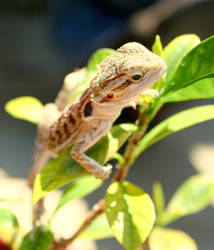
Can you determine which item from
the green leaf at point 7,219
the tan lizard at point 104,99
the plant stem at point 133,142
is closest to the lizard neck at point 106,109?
the tan lizard at point 104,99

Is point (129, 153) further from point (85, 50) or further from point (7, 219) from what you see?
point (85, 50)

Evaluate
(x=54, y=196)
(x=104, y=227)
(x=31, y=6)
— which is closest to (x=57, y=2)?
(x=31, y=6)

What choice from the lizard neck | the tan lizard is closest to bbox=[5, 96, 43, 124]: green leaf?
the tan lizard

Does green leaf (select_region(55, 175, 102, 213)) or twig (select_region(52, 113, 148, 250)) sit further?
green leaf (select_region(55, 175, 102, 213))

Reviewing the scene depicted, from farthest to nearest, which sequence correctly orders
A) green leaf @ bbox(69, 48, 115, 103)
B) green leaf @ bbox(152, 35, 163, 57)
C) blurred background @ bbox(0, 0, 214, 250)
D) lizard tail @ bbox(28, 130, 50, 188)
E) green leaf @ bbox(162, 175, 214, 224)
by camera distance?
1. blurred background @ bbox(0, 0, 214, 250)
2. green leaf @ bbox(162, 175, 214, 224)
3. lizard tail @ bbox(28, 130, 50, 188)
4. green leaf @ bbox(69, 48, 115, 103)
5. green leaf @ bbox(152, 35, 163, 57)

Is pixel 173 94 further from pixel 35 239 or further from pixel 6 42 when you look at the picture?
pixel 6 42

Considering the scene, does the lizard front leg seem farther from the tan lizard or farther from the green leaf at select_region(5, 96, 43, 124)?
the green leaf at select_region(5, 96, 43, 124)
